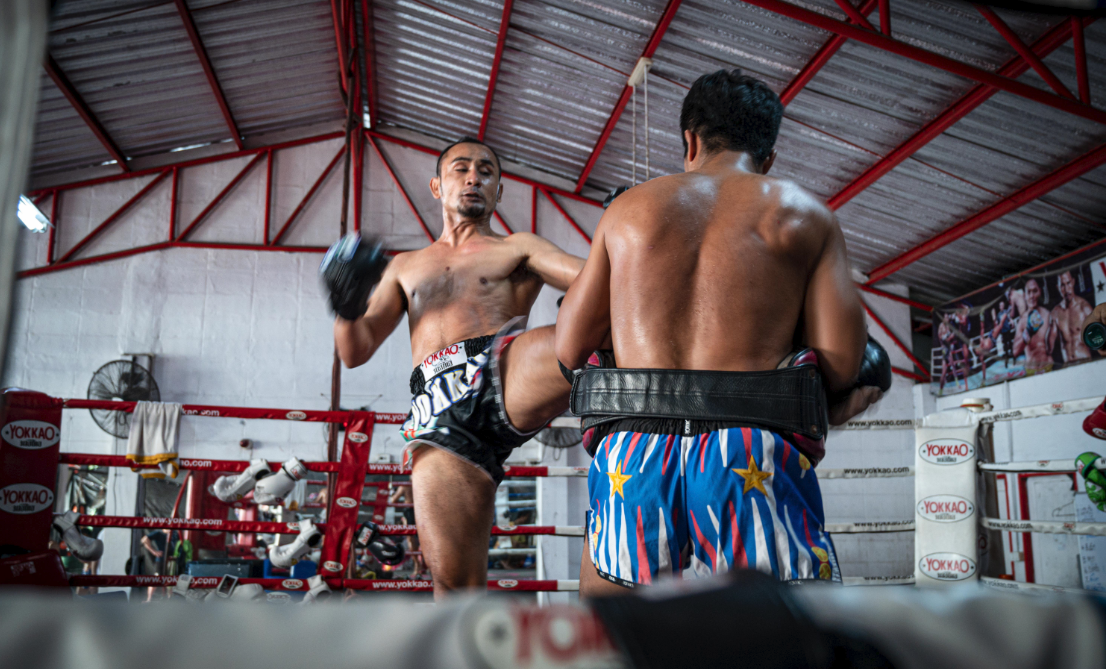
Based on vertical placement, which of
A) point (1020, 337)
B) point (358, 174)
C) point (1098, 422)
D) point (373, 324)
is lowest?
point (1098, 422)

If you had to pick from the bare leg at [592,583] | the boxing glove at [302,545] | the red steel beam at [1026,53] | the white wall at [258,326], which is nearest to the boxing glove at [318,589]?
the boxing glove at [302,545]

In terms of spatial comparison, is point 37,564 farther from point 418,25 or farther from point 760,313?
point 418,25

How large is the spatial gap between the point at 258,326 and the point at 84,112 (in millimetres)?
2903

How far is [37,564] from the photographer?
2.76m

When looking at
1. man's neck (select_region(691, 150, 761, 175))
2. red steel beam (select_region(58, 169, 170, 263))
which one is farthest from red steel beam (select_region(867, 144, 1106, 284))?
red steel beam (select_region(58, 169, 170, 263))

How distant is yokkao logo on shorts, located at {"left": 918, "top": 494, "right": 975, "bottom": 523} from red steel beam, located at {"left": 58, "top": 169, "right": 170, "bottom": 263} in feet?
30.2

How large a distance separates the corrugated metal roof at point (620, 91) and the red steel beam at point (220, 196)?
49cm

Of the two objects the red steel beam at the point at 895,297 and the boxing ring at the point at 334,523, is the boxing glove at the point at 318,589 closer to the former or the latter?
the boxing ring at the point at 334,523

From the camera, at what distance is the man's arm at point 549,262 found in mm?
2311

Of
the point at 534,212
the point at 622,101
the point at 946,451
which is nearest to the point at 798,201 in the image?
the point at 946,451

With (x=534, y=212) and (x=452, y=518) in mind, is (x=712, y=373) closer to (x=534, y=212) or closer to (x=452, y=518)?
(x=452, y=518)

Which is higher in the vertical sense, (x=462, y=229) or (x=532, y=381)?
(x=462, y=229)

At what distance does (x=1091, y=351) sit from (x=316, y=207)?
8509mm

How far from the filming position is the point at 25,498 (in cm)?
292
